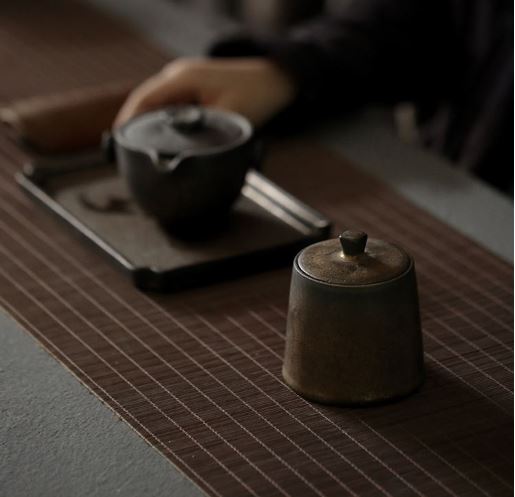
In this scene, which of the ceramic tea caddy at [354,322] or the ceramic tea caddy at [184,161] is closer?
the ceramic tea caddy at [354,322]

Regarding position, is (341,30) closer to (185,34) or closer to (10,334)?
(185,34)

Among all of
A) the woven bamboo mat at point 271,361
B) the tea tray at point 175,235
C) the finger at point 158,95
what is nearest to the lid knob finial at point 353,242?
the woven bamboo mat at point 271,361

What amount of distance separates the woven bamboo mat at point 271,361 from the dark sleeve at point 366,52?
183 millimetres

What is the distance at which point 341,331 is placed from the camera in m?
0.89

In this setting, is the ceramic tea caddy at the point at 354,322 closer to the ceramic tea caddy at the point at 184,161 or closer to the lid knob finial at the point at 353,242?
the lid knob finial at the point at 353,242

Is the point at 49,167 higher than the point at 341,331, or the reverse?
the point at 341,331

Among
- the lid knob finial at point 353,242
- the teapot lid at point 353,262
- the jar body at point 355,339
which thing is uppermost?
the lid knob finial at point 353,242

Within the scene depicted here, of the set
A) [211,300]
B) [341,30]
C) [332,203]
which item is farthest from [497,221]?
[341,30]

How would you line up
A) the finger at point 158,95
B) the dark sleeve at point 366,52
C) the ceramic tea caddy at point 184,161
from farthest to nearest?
the dark sleeve at point 366,52
the finger at point 158,95
the ceramic tea caddy at point 184,161

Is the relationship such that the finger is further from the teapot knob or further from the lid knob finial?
the lid knob finial

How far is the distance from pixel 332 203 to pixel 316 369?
41 cm

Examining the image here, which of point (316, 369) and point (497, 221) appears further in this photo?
point (497, 221)

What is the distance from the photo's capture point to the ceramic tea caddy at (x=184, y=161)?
3.66 ft

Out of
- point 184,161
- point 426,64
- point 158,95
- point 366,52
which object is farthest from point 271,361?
point 426,64
